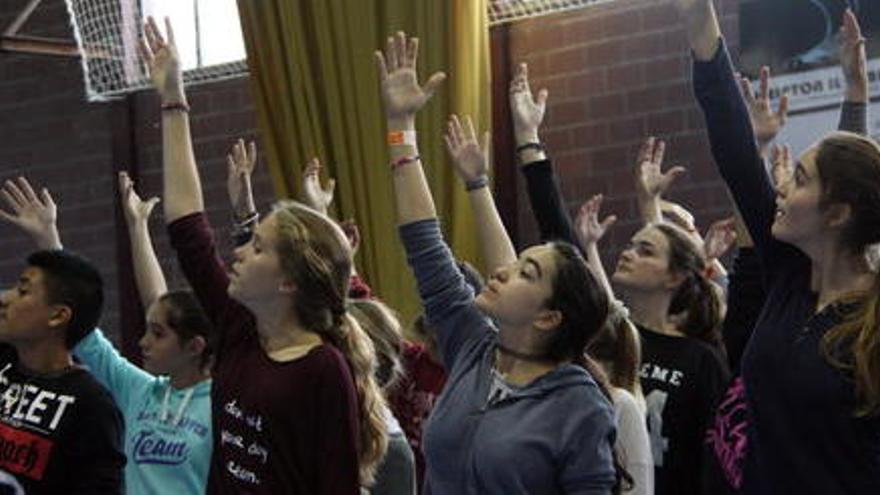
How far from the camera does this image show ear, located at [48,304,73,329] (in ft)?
10.5

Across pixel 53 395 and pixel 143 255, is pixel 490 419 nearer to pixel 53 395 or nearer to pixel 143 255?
pixel 53 395

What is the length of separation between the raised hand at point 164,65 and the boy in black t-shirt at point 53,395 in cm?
60

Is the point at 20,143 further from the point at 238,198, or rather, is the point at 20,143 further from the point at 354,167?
the point at 238,198

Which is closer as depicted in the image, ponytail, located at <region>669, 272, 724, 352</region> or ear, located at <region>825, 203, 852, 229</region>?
ear, located at <region>825, 203, 852, 229</region>

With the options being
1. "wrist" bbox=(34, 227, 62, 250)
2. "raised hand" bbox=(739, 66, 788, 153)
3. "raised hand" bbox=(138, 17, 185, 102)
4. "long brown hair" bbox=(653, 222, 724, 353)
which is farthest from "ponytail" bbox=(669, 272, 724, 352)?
"wrist" bbox=(34, 227, 62, 250)

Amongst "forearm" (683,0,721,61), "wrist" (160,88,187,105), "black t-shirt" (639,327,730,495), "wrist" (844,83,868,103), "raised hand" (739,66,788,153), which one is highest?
"forearm" (683,0,721,61)

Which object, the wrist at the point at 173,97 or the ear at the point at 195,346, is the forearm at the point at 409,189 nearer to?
the wrist at the point at 173,97

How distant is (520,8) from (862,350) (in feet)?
9.79

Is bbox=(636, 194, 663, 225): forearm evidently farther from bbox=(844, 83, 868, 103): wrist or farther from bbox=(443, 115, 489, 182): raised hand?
bbox=(844, 83, 868, 103): wrist

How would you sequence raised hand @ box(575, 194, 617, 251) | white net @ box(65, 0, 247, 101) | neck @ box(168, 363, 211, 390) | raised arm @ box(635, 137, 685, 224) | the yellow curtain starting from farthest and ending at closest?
1. white net @ box(65, 0, 247, 101)
2. the yellow curtain
3. raised hand @ box(575, 194, 617, 251)
4. raised arm @ box(635, 137, 685, 224)
5. neck @ box(168, 363, 211, 390)

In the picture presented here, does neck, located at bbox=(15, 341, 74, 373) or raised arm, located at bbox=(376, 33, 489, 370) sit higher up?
raised arm, located at bbox=(376, 33, 489, 370)

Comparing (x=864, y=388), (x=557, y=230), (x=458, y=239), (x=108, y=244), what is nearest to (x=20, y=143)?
(x=108, y=244)

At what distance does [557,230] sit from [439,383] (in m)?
0.64

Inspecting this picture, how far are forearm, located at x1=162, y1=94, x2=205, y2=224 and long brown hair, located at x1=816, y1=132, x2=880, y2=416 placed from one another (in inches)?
48.1
